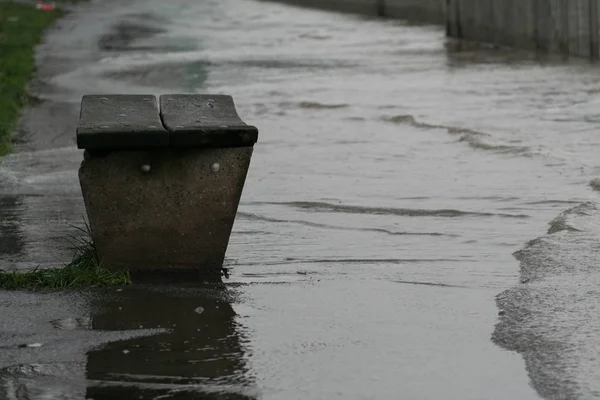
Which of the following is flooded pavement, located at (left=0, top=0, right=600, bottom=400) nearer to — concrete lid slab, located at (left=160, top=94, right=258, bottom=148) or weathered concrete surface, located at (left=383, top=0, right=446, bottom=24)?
concrete lid slab, located at (left=160, top=94, right=258, bottom=148)

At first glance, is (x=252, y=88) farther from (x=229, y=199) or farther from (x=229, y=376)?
(x=229, y=376)

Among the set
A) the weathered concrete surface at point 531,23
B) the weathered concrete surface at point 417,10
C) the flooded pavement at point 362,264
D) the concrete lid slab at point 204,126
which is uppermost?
the concrete lid slab at point 204,126

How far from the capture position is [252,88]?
58.5 feet

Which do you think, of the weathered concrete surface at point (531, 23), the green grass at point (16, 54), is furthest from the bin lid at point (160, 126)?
the weathered concrete surface at point (531, 23)

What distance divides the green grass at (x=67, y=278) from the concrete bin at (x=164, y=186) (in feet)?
0.35

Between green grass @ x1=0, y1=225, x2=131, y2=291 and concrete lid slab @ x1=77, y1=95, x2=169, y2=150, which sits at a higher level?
concrete lid slab @ x1=77, y1=95, x2=169, y2=150

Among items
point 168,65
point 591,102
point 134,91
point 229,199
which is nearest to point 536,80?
point 591,102

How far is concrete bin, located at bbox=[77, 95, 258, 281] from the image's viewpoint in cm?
667

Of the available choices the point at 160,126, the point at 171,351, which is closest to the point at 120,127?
the point at 160,126

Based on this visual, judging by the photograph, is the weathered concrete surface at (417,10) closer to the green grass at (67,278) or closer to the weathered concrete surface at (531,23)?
the weathered concrete surface at (531,23)

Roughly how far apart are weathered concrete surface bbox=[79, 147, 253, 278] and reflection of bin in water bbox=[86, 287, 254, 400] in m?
0.32

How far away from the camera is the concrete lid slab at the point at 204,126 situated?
664 cm

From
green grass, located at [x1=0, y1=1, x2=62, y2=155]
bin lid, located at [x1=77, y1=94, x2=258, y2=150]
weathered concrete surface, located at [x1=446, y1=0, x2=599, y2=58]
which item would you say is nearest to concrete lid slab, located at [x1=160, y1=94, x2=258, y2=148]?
bin lid, located at [x1=77, y1=94, x2=258, y2=150]

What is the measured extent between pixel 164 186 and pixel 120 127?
401mm
